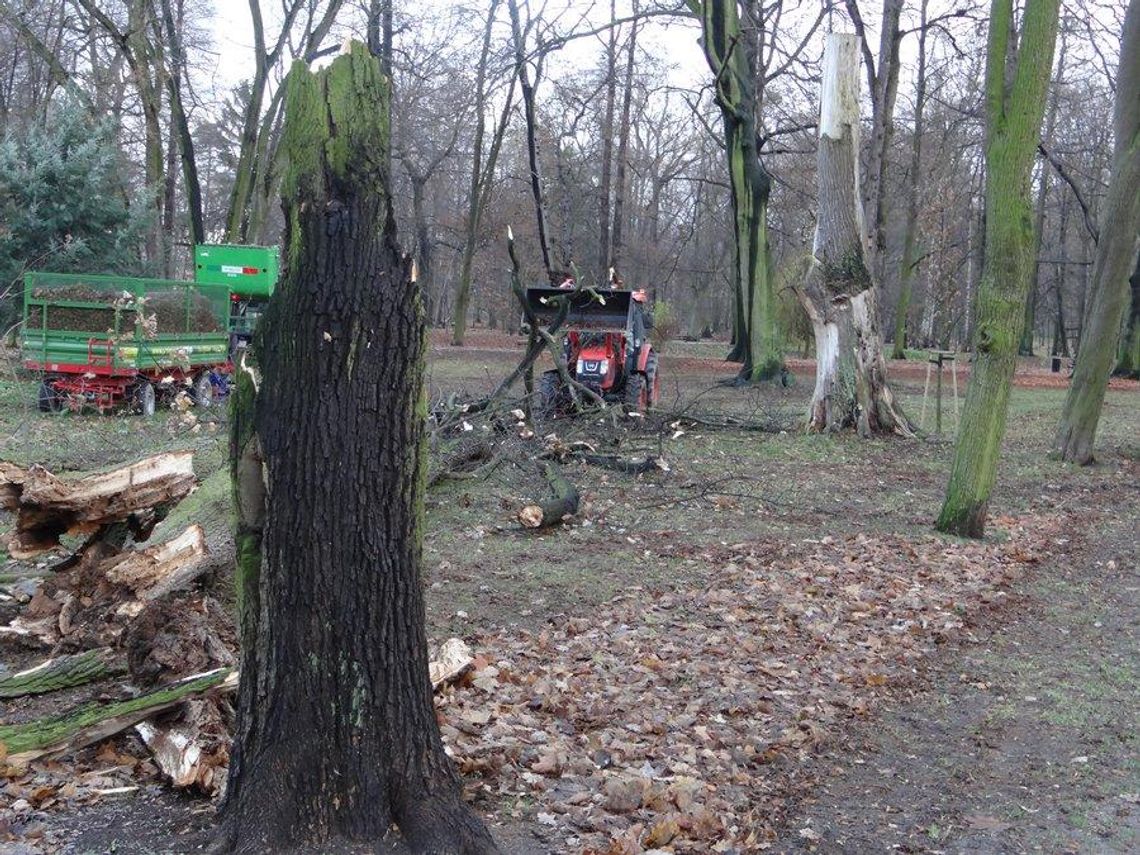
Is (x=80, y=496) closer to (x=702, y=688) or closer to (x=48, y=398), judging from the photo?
(x=702, y=688)

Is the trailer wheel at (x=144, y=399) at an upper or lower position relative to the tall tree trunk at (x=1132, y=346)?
lower

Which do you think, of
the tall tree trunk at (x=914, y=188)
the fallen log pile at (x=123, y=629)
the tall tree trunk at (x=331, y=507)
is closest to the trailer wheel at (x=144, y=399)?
the fallen log pile at (x=123, y=629)

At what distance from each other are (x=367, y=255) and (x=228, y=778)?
1831 millimetres

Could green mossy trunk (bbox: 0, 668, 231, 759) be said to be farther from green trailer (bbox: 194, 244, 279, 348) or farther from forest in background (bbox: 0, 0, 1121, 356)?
green trailer (bbox: 194, 244, 279, 348)

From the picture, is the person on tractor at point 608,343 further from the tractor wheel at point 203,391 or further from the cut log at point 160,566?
the cut log at point 160,566

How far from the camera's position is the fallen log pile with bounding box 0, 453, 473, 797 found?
14.6 ft

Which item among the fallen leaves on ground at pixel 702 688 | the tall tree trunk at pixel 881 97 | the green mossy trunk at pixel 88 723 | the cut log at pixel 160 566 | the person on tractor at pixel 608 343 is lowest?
the fallen leaves on ground at pixel 702 688

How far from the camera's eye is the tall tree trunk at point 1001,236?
9.55 meters

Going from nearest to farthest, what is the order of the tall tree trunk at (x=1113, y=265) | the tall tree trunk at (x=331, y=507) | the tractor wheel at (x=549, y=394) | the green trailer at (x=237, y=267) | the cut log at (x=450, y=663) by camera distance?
the tall tree trunk at (x=331, y=507)
the cut log at (x=450, y=663)
the tractor wheel at (x=549, y=394)
the tall tree trunk at (x=1113, y=265)
the green trailer at (x=237, y=267)

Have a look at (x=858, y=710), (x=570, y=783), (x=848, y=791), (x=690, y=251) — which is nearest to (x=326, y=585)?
(x=570, y=783)

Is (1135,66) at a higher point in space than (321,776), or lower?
higher

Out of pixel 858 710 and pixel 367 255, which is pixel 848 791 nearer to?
pixel 858 710

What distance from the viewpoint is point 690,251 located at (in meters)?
63.1

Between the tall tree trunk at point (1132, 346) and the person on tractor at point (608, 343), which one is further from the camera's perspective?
the tall tree trunk at point (1132, 346)
